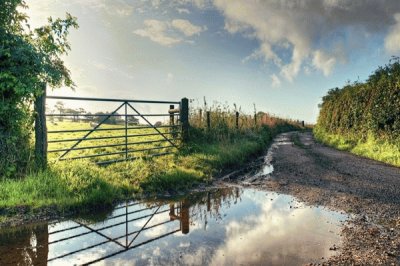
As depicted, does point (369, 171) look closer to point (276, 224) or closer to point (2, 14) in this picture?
point (276, 224)

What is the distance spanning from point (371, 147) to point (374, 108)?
1.98 m

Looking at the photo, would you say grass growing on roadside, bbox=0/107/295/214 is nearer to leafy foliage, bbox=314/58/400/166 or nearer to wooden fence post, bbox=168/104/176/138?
wooden fence post, bbox=168/104/176/138

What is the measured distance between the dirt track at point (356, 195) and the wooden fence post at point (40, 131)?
218 inches

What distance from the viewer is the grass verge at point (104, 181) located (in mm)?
6016

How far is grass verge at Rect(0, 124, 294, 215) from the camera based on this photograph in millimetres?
6016

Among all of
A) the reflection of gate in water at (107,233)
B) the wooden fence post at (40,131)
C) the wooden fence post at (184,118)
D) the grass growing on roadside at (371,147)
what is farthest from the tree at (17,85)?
the grass growing on roadside at (371,147)

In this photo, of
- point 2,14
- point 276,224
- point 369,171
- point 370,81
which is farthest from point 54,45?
point 370,81

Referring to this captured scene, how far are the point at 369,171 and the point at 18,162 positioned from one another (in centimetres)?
989

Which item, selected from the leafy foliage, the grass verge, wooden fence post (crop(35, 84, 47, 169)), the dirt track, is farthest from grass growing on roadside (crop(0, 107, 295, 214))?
the leafy foliage

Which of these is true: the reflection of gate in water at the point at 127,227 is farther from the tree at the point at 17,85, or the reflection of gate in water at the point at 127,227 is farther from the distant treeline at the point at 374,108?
the distant treeline at the point at 374,108

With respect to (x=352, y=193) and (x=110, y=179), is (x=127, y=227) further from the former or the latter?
(x=352, y=193)

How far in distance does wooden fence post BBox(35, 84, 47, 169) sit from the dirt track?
553cm

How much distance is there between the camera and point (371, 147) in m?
14.4

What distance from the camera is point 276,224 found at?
17.2 ft
